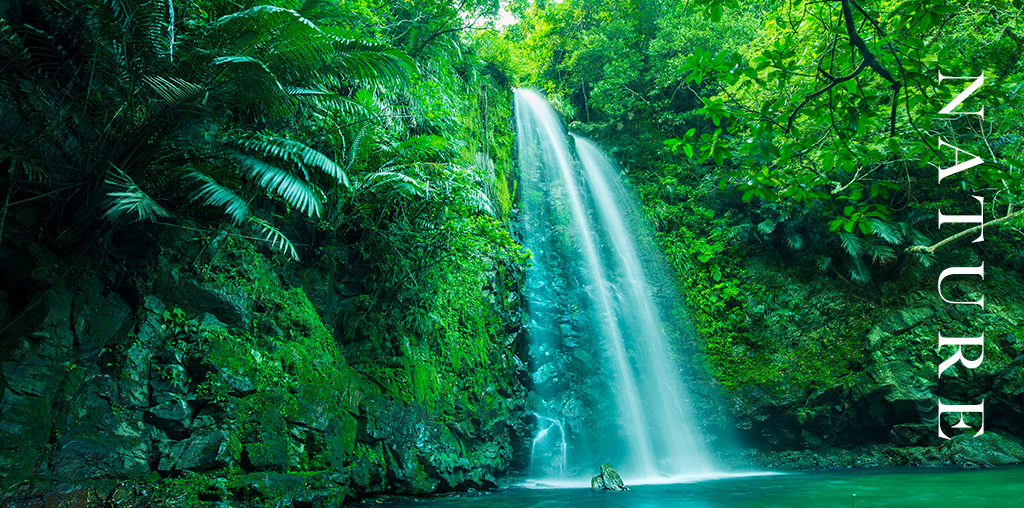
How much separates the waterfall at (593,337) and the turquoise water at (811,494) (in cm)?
182

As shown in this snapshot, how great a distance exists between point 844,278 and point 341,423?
38.3ft

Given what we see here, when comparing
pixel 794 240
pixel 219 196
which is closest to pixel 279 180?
pixel 219 196

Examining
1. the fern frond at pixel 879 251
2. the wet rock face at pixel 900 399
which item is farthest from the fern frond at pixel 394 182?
the fern frond at pixel 879 251

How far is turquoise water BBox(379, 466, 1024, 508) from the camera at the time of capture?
6.10 m

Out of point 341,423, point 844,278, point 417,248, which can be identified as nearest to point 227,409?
point 341,423

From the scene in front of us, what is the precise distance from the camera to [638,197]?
1571 centimetres

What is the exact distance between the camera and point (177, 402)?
4.38 m

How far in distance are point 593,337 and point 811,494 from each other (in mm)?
5546

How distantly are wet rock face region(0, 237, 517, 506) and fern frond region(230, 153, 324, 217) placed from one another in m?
1.31

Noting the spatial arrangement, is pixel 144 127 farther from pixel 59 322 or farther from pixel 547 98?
pixel 547 98

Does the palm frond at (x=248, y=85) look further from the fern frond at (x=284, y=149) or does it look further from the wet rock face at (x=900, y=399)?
the wet rock face at (x=900, y=399)

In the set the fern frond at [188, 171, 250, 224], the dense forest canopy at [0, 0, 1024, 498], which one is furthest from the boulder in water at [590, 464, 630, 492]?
the fern frond at [188, 171, 250, 224]

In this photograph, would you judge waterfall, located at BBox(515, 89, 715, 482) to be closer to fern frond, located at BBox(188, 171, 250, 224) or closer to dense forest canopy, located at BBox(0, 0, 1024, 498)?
dense forest canopy, located at BBox(0, 0, 1024, 498)

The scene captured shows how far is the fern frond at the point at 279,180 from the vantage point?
4633 millimetres
